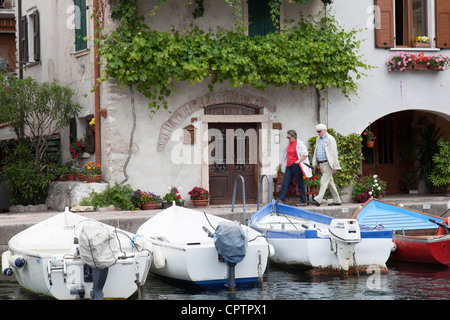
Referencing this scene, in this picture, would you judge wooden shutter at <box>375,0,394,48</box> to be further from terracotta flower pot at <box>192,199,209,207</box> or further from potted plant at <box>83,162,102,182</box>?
potted plant at <box>83,162,102,182</box>

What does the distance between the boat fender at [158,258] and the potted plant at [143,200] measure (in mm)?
4481

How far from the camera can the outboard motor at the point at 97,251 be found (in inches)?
393

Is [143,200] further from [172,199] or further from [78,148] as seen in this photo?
[78,148]

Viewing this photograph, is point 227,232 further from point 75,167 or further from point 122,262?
point 75,167

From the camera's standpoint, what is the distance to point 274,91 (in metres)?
18.0

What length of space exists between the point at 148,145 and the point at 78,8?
3.98 m

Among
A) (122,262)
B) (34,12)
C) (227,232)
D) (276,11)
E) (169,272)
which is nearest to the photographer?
(122,262)

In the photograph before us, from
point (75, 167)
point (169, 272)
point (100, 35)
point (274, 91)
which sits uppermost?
point (100, 35)

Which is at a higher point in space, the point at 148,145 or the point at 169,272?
the point at 148,145

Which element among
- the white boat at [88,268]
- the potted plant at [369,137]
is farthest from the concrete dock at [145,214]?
the white boat at [88,268]

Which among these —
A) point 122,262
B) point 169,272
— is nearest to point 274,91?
point 169,272

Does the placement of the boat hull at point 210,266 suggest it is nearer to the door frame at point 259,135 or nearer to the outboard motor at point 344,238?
the outboard motor at point 344,238

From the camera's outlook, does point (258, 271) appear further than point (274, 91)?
No

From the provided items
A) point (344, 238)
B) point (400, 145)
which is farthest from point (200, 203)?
point (400, 145)
